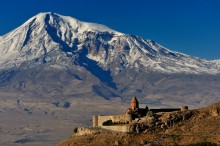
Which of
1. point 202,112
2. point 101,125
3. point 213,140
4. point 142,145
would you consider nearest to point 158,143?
point 142,145

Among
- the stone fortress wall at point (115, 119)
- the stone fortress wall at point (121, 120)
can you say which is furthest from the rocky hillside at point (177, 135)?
the stone fortress wall at point (115, 119)

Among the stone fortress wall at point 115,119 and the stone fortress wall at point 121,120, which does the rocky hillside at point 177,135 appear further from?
the stone fortress wall at point 115,119

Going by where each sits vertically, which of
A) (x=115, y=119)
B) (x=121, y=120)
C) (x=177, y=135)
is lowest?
(x=177, y=135)

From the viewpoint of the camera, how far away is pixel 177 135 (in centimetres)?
5947

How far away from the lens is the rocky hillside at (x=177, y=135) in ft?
190

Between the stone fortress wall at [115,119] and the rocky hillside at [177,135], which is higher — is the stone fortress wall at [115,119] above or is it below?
above

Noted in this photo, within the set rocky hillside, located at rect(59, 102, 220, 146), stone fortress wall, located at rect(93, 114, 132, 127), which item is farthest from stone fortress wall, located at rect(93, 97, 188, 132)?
rocky hillside, located at rect(59, 102, 220, 146)

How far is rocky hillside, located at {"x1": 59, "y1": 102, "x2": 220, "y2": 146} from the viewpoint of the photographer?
57906 millimetres

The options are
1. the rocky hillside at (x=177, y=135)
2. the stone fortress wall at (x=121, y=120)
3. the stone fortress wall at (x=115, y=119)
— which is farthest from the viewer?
the stone fortress wall at (x=115, y=119)

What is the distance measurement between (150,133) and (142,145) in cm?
398

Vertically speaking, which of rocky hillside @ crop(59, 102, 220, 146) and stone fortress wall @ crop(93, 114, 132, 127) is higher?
stone fortress wall @ crop(93, 114, 132, 127)

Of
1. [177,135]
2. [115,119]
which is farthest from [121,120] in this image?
[177,135]

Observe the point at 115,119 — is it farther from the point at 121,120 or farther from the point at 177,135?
the point at 177,135

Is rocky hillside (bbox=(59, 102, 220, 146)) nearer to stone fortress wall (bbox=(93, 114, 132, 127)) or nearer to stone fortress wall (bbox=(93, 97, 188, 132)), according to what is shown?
stone fortress wall (bbox=(93, 97, 188, 132))
